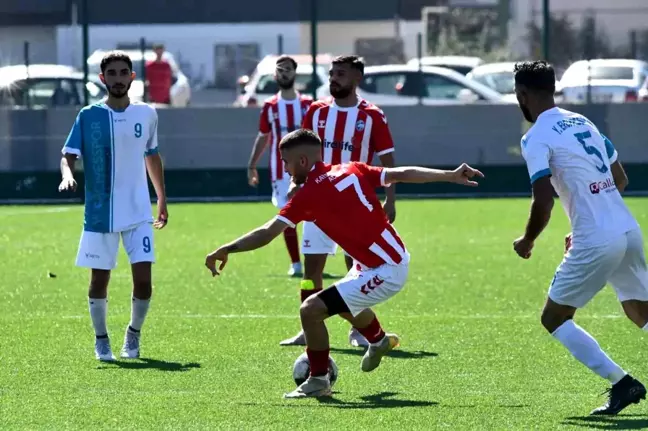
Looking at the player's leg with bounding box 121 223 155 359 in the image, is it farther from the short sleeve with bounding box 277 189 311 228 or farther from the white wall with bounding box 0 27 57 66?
the white wall with bounding box 0 27 57 66

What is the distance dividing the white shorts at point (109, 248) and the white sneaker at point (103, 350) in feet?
1.50

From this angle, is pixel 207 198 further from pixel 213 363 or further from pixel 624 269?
pixel 624 269

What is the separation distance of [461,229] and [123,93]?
9.48 m

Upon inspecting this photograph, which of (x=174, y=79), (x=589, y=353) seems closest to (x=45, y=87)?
(x=174, y=79)

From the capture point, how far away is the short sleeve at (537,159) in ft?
22.2

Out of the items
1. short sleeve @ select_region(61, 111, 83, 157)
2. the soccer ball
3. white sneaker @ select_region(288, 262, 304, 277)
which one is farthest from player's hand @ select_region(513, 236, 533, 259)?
white sneaker @ select_region(288, 262, 304, 277)

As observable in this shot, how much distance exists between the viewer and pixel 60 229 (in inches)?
721

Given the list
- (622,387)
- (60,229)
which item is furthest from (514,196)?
(622,387)

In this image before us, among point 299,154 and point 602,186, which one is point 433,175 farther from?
point 602,186

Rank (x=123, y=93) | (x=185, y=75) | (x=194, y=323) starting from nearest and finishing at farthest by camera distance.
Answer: (x=123, y=93)
(x=194, y=323)
(x=185, y=75)

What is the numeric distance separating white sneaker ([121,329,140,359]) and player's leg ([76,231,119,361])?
0.11m

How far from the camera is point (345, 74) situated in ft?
31.2

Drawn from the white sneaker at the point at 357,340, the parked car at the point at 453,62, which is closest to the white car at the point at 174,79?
the parked car at the point at 453,62

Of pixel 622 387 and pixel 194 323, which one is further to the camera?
pixel 194 323
